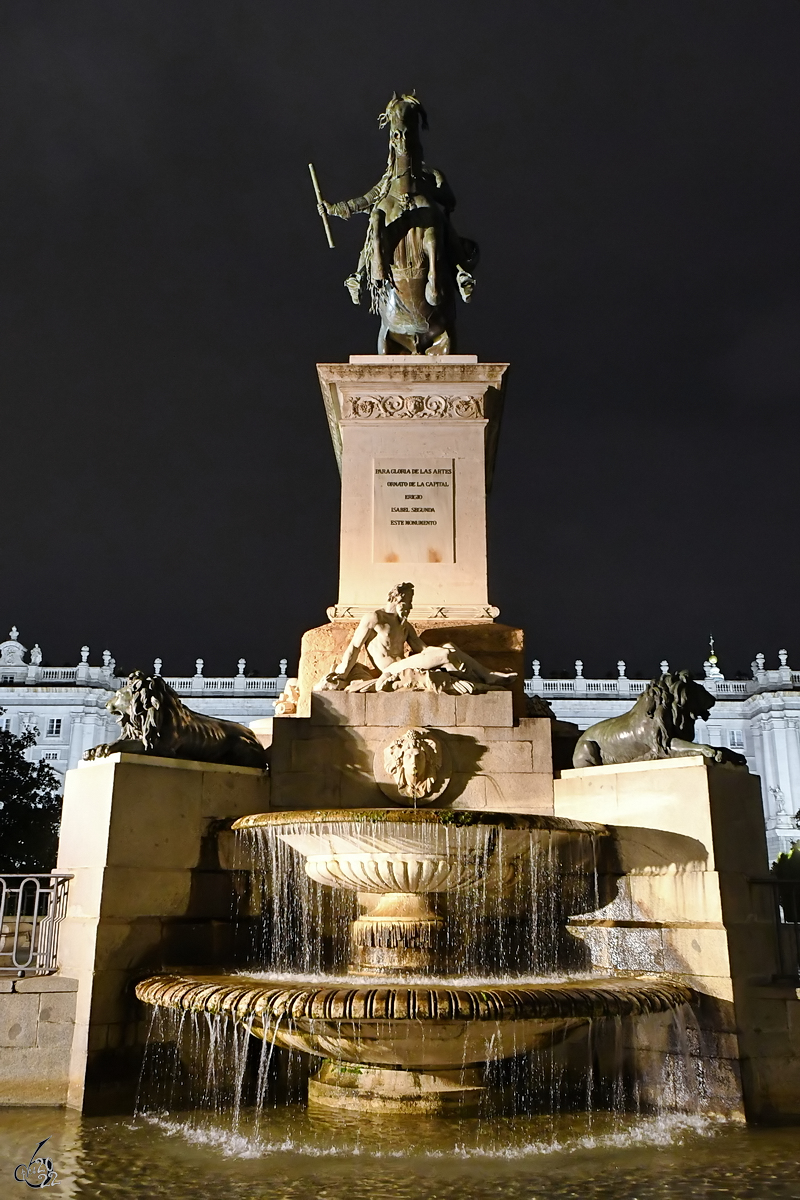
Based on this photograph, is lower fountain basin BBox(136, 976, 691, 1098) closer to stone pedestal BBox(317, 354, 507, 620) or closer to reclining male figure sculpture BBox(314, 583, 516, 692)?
reclining male figure sculpture BBox(314, 583, 516, 692)

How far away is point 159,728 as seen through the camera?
9977mm

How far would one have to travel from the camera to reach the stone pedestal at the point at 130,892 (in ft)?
28.8

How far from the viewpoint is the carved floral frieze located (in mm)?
13844

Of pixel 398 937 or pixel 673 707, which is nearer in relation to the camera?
pixel 398 937

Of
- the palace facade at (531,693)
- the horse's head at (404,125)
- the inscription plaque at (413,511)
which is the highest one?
the palace facade at (531,693)

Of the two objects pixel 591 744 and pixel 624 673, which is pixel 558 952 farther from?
pixel 624 673

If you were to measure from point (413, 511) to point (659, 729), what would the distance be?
15.5 feet

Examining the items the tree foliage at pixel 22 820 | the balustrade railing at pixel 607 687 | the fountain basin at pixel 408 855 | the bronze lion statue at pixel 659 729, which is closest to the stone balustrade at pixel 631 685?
the balustrade railing at pixel 607 687

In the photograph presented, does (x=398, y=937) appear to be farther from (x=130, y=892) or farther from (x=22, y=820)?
(x=22, y=820)

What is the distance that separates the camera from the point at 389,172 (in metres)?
15.9

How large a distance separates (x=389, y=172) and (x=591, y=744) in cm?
1013

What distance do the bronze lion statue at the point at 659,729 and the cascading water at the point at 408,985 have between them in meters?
1.34

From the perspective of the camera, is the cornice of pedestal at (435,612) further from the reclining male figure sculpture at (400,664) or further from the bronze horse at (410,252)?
the bronze horse at (410,252)

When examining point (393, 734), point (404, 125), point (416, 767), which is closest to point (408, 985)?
point (416, 767)
